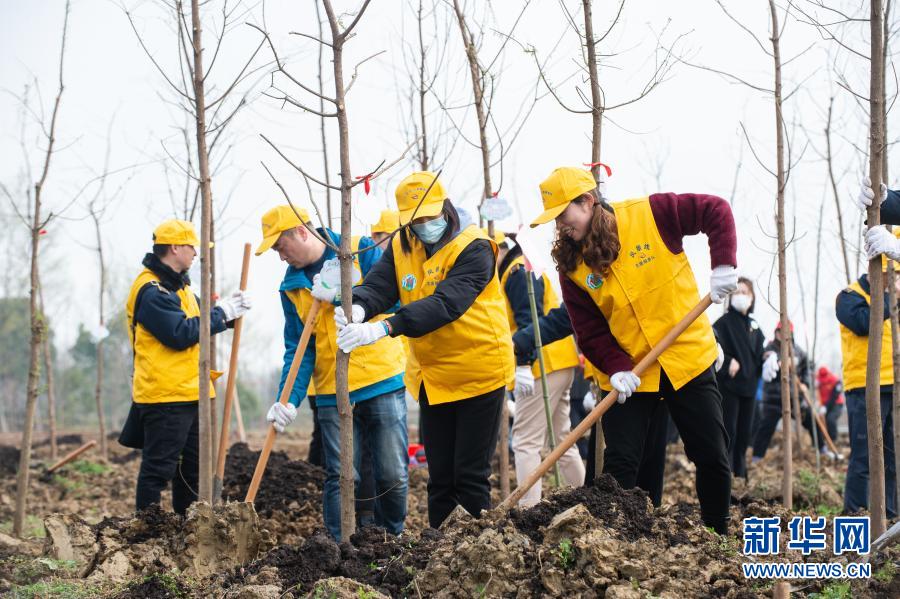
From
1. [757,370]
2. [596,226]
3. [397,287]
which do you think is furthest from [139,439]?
[757,370]

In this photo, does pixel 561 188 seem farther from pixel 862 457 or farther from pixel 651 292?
pixel 862 457

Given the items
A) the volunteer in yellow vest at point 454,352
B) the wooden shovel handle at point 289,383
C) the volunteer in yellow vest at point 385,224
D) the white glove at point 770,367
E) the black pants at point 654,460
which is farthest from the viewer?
the white glove at point 770,367

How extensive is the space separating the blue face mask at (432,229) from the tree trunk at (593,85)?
1075 millimetres

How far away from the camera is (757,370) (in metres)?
7.92

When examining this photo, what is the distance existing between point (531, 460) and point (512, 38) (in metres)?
2.61

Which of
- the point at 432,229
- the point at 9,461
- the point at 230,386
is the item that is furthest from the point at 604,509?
the point at 9,461

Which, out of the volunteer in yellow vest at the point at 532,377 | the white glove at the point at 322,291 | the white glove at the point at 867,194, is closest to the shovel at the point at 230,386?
the white glove at the point at 322,291

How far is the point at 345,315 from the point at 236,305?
1.83 m

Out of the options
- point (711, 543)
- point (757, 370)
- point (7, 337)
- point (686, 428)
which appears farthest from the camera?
point (7, 337)

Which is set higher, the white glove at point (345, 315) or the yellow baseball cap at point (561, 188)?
the yellow baseball cap at point (561, 188)

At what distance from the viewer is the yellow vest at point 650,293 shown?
3.86 m

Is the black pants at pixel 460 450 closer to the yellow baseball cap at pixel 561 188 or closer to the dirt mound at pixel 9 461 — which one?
the yellow baseball cap at pixel 561 188

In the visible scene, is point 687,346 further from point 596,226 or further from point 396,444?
point 396,444

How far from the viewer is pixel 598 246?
3.86 m
